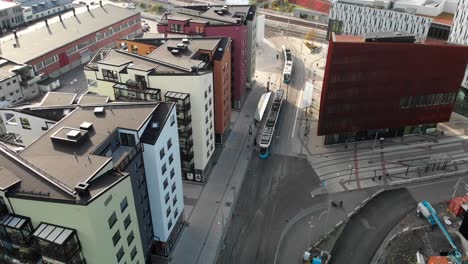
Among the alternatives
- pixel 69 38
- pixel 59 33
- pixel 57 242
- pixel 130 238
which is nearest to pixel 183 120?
pixel 130 238

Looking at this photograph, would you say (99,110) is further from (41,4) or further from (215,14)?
(41,4)

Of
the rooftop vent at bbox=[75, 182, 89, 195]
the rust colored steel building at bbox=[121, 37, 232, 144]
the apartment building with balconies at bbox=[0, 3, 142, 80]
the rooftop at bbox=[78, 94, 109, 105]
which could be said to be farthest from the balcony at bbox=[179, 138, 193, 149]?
the apartment building with balconies at bbox=[0, 3, 142, 80]

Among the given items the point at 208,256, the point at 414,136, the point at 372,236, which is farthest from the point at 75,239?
the point at 414,136

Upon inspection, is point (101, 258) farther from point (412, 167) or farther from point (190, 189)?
point (412, 167)

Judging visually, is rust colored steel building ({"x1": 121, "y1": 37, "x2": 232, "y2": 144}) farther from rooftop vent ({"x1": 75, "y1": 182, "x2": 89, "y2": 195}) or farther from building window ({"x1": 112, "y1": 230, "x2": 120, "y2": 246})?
rooftop vent ({"x1": 75, "y1": 182, "x2": 89, "y2": 195})

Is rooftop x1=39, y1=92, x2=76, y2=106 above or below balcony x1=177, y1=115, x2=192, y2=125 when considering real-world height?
above

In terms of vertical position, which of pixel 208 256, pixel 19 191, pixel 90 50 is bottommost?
pixel 208 256
